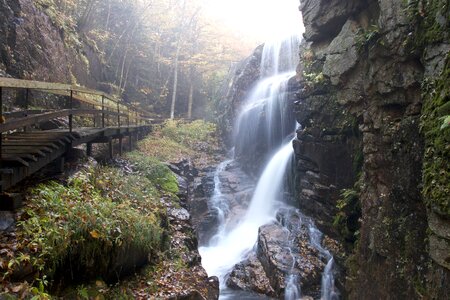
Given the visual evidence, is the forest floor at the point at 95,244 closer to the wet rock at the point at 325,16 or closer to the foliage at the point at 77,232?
the foliage at the point at 77,232

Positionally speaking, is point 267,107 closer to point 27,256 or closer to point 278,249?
point 278,249

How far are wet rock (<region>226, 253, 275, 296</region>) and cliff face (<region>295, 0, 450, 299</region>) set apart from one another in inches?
99.6

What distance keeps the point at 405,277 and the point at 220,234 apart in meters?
8.56

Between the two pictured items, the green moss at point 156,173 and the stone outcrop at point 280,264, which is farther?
the green moss at point 156,173

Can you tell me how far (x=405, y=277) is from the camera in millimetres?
6668

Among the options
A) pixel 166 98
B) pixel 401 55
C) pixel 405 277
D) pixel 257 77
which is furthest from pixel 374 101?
pixel 166 98

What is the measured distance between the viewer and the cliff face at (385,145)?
6109 mm

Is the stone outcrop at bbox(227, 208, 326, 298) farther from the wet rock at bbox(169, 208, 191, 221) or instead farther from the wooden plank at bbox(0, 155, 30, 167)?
the wooden plank at bbox(0, 155, 30, 167)

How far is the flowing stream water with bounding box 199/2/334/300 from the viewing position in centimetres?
1133

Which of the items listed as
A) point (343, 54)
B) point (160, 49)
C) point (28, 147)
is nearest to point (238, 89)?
point (160, 49)

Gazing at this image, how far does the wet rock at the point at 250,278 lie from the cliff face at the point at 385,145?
253cm

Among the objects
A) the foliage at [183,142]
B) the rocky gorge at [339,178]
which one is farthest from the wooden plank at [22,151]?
the foliage at [183,142]

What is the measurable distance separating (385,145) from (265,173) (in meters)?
8.88

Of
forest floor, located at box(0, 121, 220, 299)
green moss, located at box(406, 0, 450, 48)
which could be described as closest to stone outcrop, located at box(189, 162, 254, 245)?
forest floor, located at box(0, 121, 220, 299)
